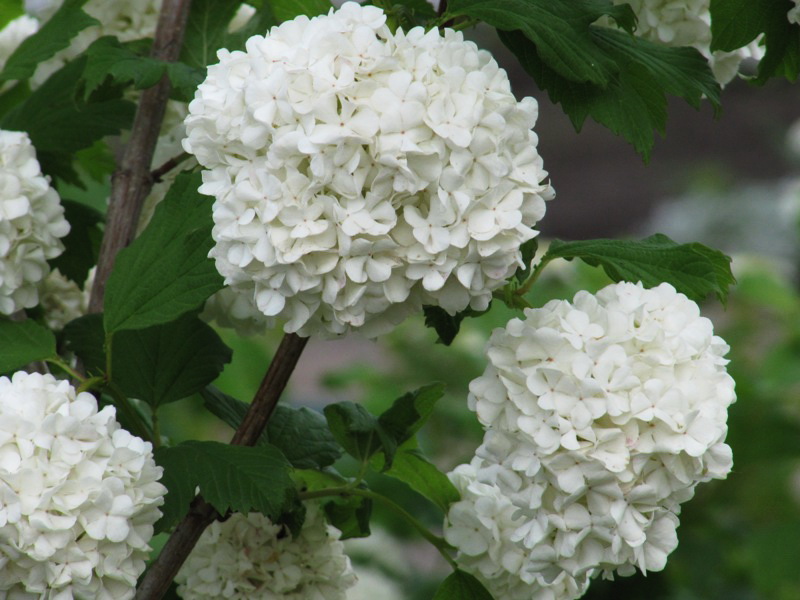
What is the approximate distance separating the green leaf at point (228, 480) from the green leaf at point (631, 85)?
0.43m

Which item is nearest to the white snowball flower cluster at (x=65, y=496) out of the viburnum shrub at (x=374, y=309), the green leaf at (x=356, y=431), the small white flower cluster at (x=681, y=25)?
the viburnum shrub at (x=374, y=309)

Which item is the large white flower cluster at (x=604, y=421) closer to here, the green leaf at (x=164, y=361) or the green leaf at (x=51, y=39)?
the green leaf at (x=164, y=361)

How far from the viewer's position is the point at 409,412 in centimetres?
107

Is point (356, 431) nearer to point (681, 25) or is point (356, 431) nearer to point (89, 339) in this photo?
point (89, 339)

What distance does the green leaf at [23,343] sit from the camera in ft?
3.25

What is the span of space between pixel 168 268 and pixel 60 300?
0.43m

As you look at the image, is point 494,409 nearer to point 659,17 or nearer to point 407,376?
point 659,17

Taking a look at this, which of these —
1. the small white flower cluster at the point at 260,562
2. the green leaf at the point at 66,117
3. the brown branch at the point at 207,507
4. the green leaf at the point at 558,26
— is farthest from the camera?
the green leaf at the point at 66,117

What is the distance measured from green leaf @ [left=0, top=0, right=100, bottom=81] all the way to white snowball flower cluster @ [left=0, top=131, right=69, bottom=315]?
0.13 metres

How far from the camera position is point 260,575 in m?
1.14

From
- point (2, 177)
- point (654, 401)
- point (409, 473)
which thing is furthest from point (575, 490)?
point (2, 177)

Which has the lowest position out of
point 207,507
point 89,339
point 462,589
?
point 462,589

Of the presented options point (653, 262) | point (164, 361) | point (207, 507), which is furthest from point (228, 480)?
point (653, 262)

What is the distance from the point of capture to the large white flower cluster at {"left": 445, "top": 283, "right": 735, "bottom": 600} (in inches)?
32.6
